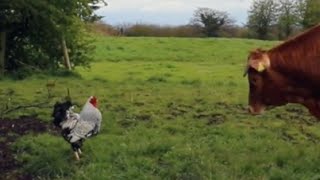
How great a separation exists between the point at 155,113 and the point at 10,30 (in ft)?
31.4

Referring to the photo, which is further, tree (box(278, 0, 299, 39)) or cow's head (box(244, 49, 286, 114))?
tree (box(278, 0, 299, 39))

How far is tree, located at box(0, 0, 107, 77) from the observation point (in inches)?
712

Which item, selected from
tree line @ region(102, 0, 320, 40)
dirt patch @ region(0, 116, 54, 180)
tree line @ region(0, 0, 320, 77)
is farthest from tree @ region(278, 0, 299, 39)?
dirt patch @ region(0, 116, 54, 180)

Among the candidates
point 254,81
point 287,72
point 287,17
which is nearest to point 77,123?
point 254,81

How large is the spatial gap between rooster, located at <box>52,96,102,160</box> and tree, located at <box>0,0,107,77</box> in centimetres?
954

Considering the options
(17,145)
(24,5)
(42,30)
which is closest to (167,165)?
(17,145)

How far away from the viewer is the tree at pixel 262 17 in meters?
39.2

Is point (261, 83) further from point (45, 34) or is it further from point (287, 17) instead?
point (287, 17)

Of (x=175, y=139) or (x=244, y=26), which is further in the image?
(x=244, y=26)

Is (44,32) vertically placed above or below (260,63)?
below

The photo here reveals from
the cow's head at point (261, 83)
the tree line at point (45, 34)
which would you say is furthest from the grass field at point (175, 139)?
the tree line at point (45, 34)

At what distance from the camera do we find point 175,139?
8891mm

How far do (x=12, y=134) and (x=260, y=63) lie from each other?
3.97 meters

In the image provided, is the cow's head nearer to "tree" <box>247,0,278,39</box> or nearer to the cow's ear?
the cow's ear
